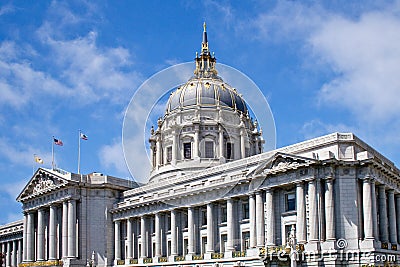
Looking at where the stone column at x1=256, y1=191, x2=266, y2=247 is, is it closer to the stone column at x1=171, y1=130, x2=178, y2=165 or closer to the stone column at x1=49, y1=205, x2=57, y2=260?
the stone column at x1=171, y1=130, x2=178, y2=165

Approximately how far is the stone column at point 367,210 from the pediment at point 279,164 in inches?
251

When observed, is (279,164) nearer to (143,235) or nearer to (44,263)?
(143,235)

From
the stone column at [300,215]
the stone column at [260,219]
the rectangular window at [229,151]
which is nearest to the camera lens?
the stone column at [300,215]

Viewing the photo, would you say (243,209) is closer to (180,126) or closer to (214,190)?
(214,190)

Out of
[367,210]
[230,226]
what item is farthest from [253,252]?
[367,210]

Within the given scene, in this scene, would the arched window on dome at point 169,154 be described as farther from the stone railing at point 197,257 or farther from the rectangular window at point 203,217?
the stone railing at point 197,257

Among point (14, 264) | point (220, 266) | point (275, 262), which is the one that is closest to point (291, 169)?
point (275, 262)

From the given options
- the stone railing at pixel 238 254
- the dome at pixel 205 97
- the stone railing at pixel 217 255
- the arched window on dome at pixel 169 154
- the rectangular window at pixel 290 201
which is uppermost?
the dome at pixel 205 97

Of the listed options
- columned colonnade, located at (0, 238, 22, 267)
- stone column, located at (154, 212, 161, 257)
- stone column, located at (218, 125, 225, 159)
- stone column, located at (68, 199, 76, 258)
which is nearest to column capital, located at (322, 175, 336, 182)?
stone column, located at (154, 212, 161, 257)

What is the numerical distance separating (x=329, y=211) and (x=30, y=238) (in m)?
61.7

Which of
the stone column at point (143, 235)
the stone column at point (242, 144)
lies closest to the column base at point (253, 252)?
the stone column at point (143, 235)

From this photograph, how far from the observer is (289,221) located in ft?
230

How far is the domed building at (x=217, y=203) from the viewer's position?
217 feet

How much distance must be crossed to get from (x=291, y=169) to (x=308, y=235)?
7769mm
